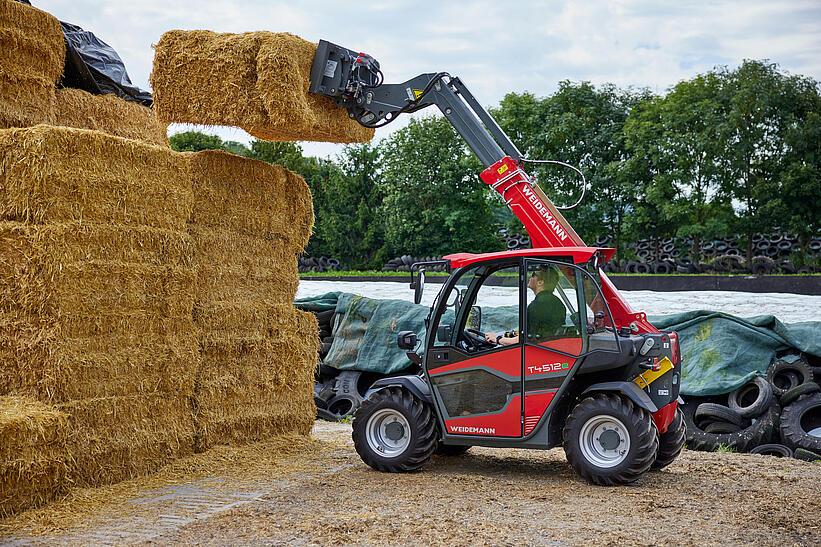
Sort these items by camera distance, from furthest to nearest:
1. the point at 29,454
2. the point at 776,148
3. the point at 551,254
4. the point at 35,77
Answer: the point at 776,148, the point at 35,77, the point at 551,254, the point at 29,454

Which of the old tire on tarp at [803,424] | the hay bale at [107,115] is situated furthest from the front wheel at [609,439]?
the hay bale at [107,115]

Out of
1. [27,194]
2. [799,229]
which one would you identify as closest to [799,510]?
[27,194]

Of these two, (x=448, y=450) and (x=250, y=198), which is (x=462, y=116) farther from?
(x=448, y=450)

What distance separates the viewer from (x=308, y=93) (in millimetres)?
8633

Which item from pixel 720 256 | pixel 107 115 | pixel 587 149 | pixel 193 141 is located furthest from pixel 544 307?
pixel 193 141

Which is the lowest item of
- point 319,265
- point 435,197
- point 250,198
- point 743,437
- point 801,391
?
point 743,437

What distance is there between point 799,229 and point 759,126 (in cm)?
333

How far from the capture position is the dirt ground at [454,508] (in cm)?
598

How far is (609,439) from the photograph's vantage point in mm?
7598

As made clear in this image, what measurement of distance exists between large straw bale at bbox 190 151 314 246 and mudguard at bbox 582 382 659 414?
3774mm

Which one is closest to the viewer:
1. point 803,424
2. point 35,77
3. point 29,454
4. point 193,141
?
point 29,454

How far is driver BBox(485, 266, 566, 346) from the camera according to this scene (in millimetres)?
7797

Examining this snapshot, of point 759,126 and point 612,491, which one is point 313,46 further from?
point 759,126

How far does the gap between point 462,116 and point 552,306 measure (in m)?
2.31
